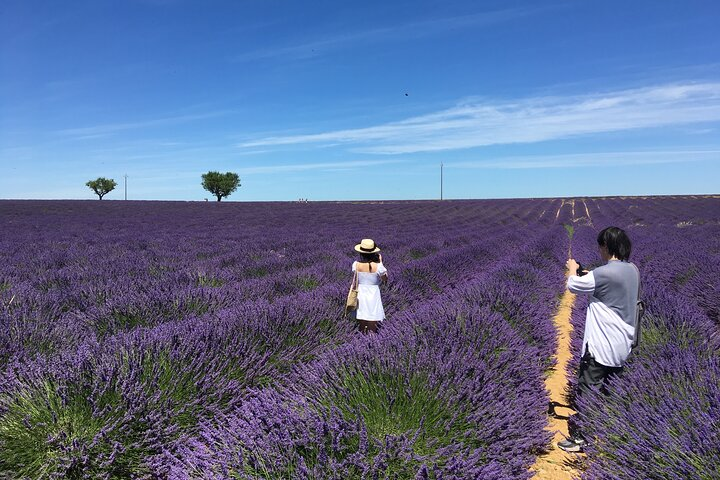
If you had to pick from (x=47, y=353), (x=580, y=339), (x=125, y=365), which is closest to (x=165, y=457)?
(x=125, y=365)

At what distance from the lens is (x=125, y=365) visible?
2.11 metres

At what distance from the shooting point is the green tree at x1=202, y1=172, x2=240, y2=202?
221 ft

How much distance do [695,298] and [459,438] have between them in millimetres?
4998

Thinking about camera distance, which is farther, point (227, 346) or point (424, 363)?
point (227, 346)

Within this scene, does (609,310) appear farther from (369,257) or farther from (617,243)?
(369,257)

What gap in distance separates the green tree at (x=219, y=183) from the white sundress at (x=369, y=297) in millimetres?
68141

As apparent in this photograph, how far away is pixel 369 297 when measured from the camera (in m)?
3.75

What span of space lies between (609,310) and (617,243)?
40 centimetres

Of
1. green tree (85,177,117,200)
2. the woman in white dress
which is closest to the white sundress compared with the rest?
the woman in white dress

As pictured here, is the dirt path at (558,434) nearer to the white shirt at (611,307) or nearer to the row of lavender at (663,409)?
the row of lavender at (663,409)

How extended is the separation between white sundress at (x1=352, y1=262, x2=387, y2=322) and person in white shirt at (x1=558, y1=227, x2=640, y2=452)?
1.76 meters

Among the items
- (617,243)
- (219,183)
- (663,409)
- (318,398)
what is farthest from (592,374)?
(219,183)

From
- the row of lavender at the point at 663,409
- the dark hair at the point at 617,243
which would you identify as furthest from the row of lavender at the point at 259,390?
the dark hair at the point at 617,243

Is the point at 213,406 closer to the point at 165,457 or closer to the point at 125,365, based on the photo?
the point at 165,457
